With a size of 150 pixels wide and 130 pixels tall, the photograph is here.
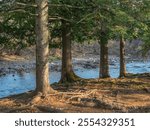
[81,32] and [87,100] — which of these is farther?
[81,32]

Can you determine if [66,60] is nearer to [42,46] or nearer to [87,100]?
[42,46]

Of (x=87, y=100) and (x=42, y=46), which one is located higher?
(x=42, y=46)

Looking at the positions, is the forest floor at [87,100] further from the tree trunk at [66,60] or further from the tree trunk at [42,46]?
the tree trunk at [66,60]

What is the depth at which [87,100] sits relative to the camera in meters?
19.0

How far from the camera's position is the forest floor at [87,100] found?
17.7 meters

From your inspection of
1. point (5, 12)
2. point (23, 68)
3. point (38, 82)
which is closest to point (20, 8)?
point (5, 12)

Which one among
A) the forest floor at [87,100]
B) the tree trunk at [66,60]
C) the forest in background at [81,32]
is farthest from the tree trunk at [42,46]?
the tree trunk at [66,60]

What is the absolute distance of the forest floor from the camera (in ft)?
58.1

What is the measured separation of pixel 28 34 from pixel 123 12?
742 centimetres

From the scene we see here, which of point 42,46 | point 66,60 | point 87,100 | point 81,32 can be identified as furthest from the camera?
point 66,60

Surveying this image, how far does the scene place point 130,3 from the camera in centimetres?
2055

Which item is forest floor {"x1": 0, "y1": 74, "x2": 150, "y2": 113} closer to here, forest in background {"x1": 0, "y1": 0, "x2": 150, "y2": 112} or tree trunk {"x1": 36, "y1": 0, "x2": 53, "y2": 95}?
forest in background {"x1": 0, "y1": 0, "x2": 150, "y2": 112}

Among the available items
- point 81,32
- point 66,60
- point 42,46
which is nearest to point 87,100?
point 42,46

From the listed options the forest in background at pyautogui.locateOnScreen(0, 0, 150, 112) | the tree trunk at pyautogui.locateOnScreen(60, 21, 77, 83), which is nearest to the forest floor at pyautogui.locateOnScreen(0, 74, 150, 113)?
the forest in background at pyautogui.locateOnScreen(0, 0, 150, 112)
